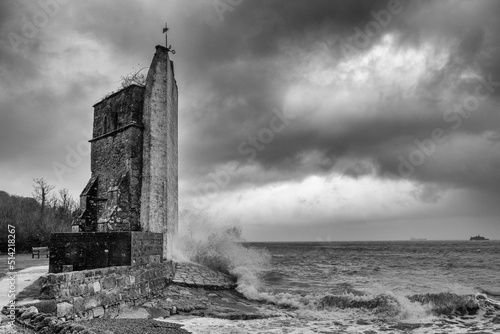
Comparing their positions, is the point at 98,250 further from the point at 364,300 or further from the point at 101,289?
the point at 364,300

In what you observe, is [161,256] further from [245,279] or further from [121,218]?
[245,279]

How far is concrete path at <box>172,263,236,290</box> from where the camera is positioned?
1171cm

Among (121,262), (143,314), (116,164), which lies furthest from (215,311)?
(116,164)

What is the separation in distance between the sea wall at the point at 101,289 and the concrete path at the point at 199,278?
0.99 m

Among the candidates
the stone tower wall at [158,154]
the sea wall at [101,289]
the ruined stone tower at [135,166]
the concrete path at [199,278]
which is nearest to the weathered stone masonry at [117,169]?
the ruined stone tower at [135,166]

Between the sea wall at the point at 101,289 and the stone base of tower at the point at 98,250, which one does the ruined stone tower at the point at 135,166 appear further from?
the sea wall at the point at 101,289

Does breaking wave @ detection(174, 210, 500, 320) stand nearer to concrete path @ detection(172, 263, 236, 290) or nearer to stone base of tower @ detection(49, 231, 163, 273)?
concrete path @ detection(172, 263, 236, 290)

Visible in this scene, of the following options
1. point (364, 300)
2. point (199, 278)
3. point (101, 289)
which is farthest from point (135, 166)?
point (364, 300)

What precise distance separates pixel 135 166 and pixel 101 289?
454 centimetres

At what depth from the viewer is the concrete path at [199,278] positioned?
461 inches

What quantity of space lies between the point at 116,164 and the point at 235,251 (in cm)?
820

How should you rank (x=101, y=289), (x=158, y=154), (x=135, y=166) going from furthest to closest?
1. (x=158, y=154)
2. (x=135, y=166)
3. (x=101, y=289)

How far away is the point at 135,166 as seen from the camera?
38.7 ft

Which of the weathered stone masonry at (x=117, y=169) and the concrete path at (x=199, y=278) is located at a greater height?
the weathered stone masonry at (x=117, y=169)
